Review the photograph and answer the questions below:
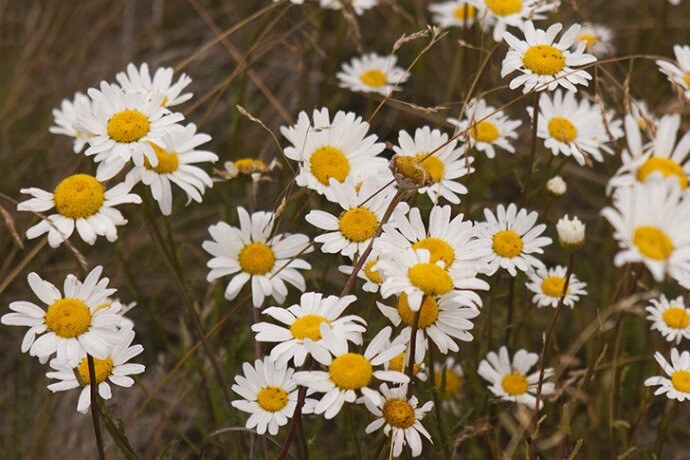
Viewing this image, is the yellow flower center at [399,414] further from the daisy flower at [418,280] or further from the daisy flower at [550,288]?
the daisy flower at [550,288]

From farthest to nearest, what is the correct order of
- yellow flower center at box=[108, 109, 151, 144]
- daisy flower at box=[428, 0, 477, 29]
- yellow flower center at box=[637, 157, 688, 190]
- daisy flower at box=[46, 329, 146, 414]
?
daisy flower at box=[428, 0, 477, 29] → yellow flower center at box=[108, 109, 151, 144] → daisy flower at box=[46, 329, 146, 414] → yellow flower center at box=[637, 157, 688, 190]

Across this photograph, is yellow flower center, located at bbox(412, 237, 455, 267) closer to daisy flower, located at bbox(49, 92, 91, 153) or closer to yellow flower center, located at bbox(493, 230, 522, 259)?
yellow flower center, located at bbox(493, 230, 522, 259)

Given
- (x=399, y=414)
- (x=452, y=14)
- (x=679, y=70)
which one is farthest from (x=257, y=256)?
(x=452, y=14)

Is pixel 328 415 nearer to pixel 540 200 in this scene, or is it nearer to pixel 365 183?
pixel 365 183

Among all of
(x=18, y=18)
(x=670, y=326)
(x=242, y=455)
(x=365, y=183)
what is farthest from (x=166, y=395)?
(x=18, y=18)

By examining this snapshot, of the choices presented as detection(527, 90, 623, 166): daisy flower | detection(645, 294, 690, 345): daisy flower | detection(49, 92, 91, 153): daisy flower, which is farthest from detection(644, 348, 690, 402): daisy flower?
detection(49, 92, 91, 153): daisy flower

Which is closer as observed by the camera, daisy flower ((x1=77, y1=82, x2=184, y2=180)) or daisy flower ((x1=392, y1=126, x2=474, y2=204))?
daisy flower ((x1=77, y1=82, x2=184, y2=180))

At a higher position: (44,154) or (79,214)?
(79,214)
